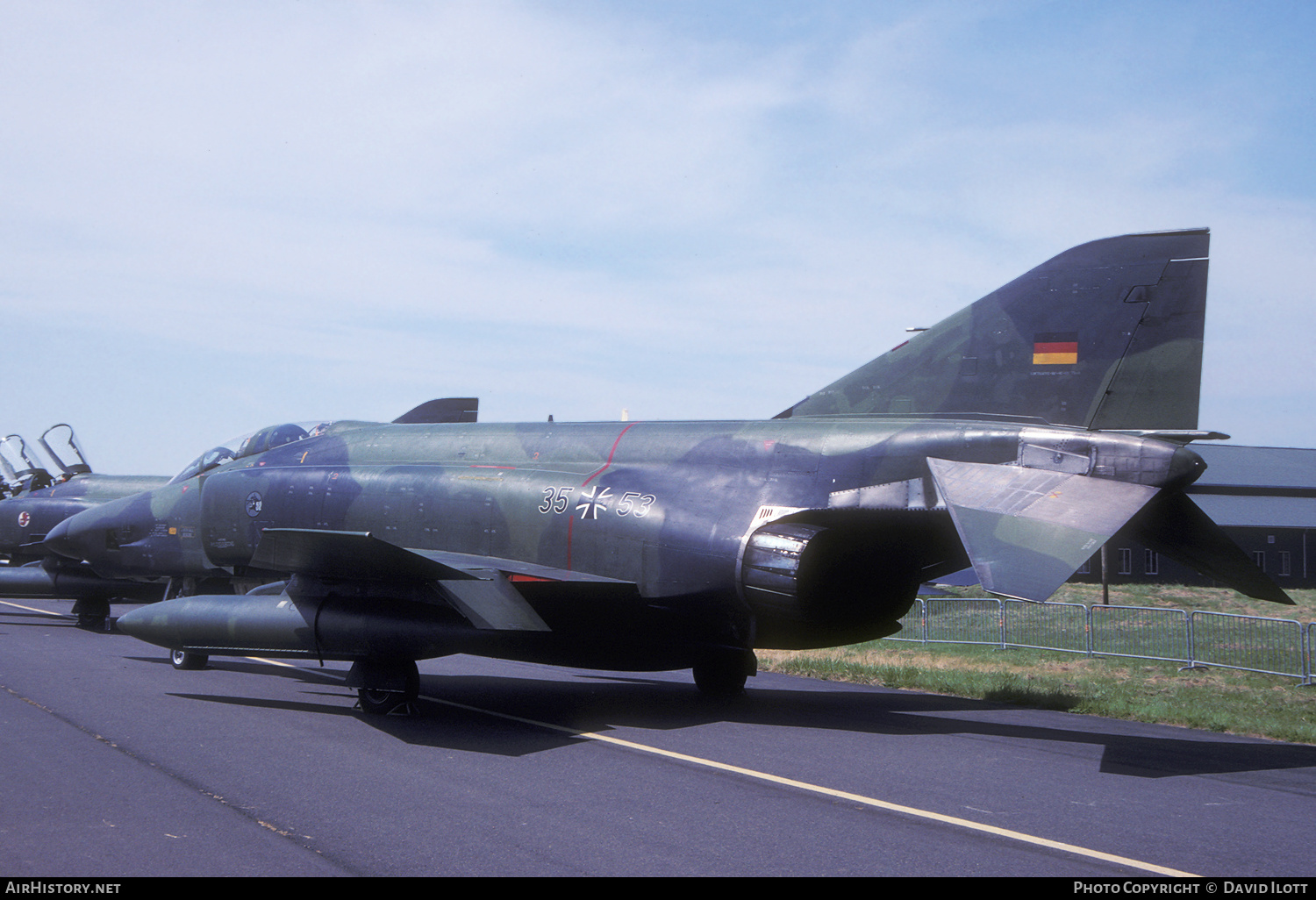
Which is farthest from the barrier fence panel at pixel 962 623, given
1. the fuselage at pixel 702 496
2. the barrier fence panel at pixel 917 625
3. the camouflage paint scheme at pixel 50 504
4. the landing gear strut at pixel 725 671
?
the camouflage paint scheme at pixel 50 504

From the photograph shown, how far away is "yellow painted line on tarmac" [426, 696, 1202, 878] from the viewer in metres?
5.30

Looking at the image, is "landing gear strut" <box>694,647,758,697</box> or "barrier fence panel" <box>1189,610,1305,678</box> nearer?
"landing gear strut" <box>694,647,758,697</box>

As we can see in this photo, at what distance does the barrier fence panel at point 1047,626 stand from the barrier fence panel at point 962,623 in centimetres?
29

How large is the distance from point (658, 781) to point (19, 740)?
5.48m

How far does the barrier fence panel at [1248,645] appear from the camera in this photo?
1446 cm

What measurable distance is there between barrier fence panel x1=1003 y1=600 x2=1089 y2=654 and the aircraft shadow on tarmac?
6223 mm

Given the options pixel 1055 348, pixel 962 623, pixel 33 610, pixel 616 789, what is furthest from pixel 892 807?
pixel 33 610

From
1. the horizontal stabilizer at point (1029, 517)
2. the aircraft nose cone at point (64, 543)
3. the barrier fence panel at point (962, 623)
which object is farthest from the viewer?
the barrier fence panel at point (962, 623)

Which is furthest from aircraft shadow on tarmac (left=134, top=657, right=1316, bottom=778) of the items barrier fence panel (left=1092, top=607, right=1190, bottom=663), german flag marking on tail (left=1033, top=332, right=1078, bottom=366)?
barrier fence panel (left=1092, top=607, right=1190, bottom=663)

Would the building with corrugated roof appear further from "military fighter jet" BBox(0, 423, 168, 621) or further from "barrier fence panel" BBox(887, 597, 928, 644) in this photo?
"military fighter jet" BBox(0, 423, 168, 621)

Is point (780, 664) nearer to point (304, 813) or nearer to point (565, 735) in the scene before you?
point (565, 735)

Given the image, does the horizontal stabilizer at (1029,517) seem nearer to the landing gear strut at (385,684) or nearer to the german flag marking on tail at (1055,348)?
the german flag marking on tail at (1055,348)

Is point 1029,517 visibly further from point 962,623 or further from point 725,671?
point 962,623
